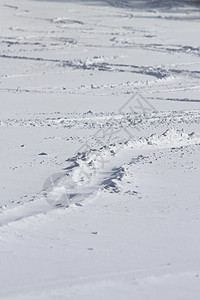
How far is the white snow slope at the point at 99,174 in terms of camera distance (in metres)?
4.24

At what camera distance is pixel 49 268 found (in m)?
4.28

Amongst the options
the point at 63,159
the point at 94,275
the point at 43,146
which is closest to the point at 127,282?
the point at 94,275

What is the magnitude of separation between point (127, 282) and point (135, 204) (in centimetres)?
132

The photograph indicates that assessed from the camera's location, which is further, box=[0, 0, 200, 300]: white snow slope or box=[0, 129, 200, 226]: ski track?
box=[0, 129, 200, 226]: ski track


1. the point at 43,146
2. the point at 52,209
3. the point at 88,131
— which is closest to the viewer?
the point at 52,209

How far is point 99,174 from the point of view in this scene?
615 cm

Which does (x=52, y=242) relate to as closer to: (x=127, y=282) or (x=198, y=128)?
(x=127, y=282)

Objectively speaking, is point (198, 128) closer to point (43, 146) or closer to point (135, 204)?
point (43, 146)

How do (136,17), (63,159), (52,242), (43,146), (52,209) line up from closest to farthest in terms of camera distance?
1. (52,242)
2. (52,209)
3. (63,159)
4. (43,146)
5. (136,17)

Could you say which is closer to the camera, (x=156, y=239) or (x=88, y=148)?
(x=156, y=239)

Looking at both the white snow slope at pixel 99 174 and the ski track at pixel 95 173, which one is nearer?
the white snow slope at pixel 99 174

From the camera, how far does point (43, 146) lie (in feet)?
23.3

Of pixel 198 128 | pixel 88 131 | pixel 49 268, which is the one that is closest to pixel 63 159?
pixel 88 131

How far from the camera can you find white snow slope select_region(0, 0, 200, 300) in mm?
4242
